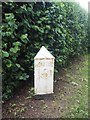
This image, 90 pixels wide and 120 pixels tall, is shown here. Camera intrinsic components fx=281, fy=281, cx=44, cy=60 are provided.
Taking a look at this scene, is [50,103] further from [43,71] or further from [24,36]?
[24,36]

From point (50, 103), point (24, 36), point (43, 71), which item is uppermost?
point (24, 36)

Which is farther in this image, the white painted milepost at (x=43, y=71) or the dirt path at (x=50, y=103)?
the white painted milepost at (x=43, y=71)

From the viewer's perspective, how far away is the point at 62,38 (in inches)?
222

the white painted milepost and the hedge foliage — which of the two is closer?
the hedge foliage

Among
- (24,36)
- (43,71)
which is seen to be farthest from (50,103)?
(24,36)

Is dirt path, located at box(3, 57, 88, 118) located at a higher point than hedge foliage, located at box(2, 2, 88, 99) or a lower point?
lower

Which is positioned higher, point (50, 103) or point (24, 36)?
point (24, 36)

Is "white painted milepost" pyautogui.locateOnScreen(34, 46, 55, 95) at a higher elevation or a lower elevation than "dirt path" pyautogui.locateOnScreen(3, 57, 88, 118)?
higher

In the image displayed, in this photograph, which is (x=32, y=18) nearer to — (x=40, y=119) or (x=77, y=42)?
(x=40, y=119)

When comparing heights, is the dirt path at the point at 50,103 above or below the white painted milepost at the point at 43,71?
below

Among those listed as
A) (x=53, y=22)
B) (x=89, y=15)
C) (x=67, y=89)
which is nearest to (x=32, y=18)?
(x=53, y=22)

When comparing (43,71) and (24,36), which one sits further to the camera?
(43,71)

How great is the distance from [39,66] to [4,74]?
1.83 ft

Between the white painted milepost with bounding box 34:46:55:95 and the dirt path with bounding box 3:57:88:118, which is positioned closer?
the dirt path with bounding box 3:57:88:118
